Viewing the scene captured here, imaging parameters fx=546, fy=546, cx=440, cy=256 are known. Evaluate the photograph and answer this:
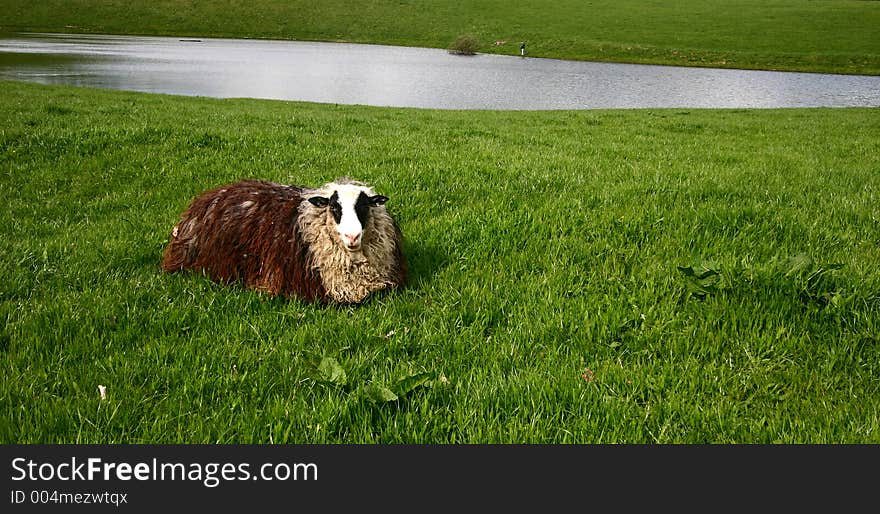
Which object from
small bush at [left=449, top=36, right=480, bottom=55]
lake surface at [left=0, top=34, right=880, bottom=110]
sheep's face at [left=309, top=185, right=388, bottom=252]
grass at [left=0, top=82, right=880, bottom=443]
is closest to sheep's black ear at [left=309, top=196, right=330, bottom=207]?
sheep's face at [left=309, top=185, right=388, bottom=252]

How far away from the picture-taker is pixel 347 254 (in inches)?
199

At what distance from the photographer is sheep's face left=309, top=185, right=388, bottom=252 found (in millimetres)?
4699

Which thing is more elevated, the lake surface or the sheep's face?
the lake surface

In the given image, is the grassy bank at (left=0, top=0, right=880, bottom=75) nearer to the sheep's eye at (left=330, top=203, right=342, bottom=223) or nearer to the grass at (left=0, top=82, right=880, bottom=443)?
the grass at (left=0, top=82, right=880, bottom=443)

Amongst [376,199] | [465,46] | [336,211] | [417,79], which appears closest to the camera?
[336,211]

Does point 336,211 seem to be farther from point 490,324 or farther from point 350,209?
point 490,324

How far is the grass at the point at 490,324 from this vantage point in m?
3.21

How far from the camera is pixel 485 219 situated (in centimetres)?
688

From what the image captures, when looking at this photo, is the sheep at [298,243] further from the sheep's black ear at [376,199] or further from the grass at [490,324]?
the grass at [490,324]

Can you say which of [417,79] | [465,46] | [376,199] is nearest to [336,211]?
[376,199]

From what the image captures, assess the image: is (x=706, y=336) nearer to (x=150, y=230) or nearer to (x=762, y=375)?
(x=762, y=375)

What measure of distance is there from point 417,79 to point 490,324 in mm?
42820

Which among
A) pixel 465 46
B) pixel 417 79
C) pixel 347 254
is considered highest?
pixel 465 46

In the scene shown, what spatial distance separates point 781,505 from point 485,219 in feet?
15.4
